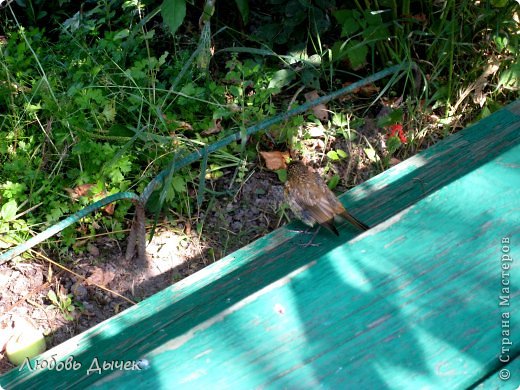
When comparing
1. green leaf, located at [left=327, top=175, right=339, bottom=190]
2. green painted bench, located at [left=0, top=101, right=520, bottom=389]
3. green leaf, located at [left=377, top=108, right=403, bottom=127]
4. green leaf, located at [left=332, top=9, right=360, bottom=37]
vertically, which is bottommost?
green leaf, located at [left=327, top=175, right=339, bottom=190]

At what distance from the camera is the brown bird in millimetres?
2722

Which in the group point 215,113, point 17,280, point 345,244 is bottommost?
point 17,280

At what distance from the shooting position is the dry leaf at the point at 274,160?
445cm

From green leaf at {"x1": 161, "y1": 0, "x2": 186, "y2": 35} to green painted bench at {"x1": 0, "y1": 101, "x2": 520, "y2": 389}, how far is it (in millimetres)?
2089

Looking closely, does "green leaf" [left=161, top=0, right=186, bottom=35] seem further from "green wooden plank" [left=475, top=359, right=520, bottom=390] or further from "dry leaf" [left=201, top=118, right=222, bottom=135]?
"green wooden plank" [left=475, top=359, right=520, bottom=390]

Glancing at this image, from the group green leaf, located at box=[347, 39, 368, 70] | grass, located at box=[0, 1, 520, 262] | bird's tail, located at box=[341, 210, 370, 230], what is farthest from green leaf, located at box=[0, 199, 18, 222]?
green leaf, located at box=[347, 39, 368, 70]

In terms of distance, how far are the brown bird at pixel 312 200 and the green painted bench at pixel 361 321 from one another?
37 cm

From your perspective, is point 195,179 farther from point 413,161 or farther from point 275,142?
point 413,161

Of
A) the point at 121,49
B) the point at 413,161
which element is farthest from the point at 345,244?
the point at 121,49

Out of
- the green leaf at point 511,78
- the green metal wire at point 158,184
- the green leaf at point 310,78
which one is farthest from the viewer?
the green leaf at point 310,78

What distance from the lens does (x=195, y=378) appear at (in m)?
1.59

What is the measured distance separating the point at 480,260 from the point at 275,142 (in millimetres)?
2689

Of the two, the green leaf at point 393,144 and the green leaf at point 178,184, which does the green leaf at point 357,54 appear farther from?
the green leaf at point 178,184

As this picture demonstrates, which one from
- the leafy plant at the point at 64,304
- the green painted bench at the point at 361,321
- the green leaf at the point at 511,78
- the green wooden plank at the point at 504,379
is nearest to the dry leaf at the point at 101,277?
the leafy plant at the point at 64,304
